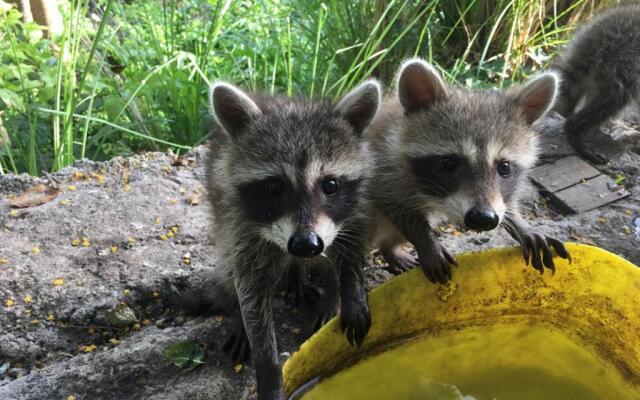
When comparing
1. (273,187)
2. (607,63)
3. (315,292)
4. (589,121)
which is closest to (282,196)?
(273,187)

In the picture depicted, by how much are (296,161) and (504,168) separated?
3.00 ft

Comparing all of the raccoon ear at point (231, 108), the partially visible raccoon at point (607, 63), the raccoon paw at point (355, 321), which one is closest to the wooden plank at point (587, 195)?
the partially visible raccoon at point (607, 63)

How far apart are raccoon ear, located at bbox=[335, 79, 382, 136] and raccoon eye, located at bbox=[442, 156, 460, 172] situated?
1.16ft

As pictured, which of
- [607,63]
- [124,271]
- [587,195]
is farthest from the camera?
[607,63]

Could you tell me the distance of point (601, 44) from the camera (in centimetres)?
452

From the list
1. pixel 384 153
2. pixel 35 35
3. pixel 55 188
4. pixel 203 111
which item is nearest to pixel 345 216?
pixel 384 153

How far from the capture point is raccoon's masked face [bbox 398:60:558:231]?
2428mm

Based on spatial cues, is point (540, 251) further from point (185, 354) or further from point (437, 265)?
point (185, 354)

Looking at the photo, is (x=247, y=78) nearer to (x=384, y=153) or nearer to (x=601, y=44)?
(x=384, y=153)

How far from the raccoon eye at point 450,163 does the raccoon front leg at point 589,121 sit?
2.05 meters

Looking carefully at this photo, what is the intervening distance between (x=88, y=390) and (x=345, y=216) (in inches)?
45.7

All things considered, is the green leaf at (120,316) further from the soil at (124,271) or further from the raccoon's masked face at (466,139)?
the raccoon's masked face at (466,139)

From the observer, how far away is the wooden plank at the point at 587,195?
141 inches

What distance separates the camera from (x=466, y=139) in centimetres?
246
